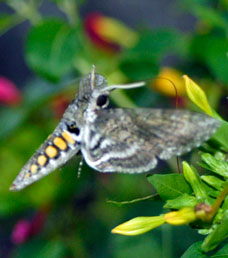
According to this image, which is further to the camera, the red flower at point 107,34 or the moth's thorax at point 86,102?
the red flower at point 107,34

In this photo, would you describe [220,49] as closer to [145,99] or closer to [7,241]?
[145,99]

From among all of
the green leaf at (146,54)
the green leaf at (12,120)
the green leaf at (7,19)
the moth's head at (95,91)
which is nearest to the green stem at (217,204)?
the moth's head at (95,91)

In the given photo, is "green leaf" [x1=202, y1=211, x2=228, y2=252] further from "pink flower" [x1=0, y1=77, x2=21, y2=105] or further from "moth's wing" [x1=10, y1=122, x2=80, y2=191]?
"pink flower" [x1=0, y1=77, x2=21, y2=105]

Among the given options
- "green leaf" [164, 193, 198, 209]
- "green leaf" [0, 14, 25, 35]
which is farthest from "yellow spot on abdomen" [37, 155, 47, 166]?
"green leaf" [0, 14, 25, 35]

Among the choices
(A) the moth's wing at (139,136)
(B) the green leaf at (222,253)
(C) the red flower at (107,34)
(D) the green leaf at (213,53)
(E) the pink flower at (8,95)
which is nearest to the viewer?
(A) the moth's wing at (139,136)

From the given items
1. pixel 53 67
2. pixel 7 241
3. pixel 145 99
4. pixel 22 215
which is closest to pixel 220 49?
pixel 145 99

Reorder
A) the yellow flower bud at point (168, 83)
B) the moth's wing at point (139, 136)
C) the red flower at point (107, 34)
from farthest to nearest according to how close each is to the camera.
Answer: the red flower at point (107, 34), the yellow flower bud at point (168, 83), the moth's wing at point (139, 136)

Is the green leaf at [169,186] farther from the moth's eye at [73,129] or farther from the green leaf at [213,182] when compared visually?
the moth's eye at [73,129]
